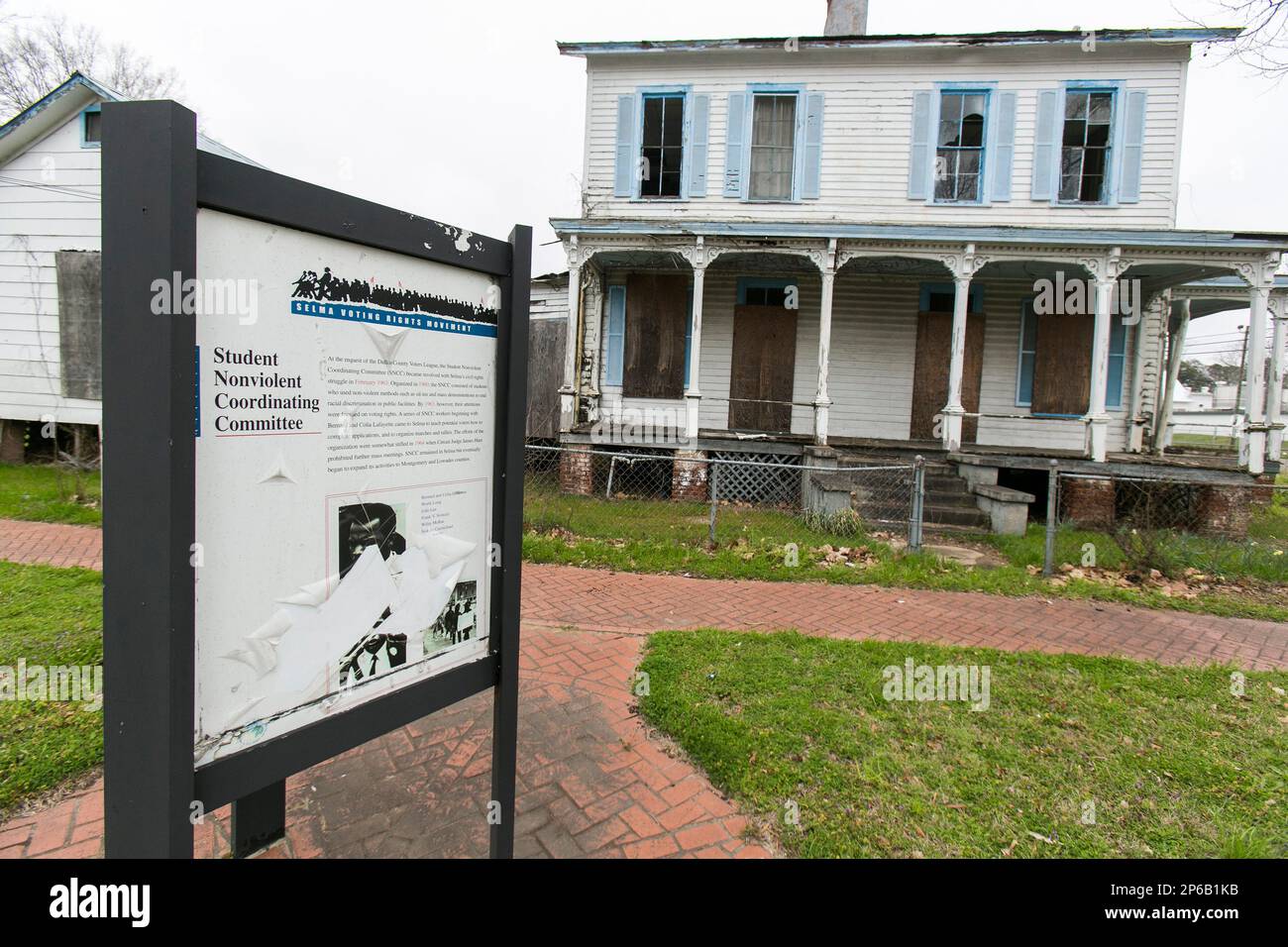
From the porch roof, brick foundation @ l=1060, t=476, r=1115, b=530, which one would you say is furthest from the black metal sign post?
brick foundation @ l=1060, t=476, r=1115, b=530

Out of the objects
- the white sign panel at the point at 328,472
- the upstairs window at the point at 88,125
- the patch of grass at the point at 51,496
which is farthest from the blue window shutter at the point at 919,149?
the upstairs window at the point at 88,125

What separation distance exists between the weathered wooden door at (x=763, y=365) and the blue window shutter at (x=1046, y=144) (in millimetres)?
4766

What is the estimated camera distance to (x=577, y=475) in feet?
35.4

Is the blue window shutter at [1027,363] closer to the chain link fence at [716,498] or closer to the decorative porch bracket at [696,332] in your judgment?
the chain link fence at [716,498]

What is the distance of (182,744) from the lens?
1.44 metres

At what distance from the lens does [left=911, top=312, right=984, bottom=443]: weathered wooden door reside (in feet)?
38.9

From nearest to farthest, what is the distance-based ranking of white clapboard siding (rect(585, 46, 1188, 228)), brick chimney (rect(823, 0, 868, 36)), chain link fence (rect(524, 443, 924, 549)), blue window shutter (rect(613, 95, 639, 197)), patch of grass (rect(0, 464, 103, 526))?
patch of grass (rect(0, 464, 103, 526)) → chain link fence (rect(524, 443, 924, 549)) → white clapboard siding (rect(585, 46, 1188, 228)) → blue window shutter (rect(613, 95, 639, 197)) → brick chimney (rect(823, 0, 868, 36))

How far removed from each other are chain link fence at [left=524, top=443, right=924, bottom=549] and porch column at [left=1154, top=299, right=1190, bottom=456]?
5.93m

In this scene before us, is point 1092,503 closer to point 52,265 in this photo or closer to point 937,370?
point 937,370

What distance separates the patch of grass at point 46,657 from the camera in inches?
111

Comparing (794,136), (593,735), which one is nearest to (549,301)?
(794,136)

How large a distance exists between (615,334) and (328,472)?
11.0 m

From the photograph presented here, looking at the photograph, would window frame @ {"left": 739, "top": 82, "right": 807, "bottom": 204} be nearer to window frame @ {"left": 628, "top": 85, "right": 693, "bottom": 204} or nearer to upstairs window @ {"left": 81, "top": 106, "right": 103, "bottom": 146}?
window frame @ {"left": 628, "top": 85, "right": 693, "bottom": 204}

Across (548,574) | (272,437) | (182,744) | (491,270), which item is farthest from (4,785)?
(548,574)
